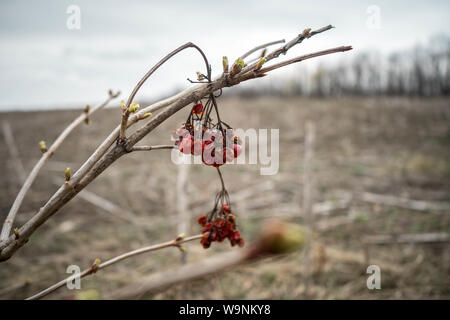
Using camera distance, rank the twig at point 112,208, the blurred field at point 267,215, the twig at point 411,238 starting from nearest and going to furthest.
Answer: the blurred field at point 267,215, the twig at point 411,238, the twig at point 112,208

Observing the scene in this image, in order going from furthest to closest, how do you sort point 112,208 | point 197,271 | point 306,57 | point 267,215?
1. point 112,208
2. point 267,215
3. point 306,57
4. point 197,271

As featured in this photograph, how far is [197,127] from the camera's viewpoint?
1101 millimetres

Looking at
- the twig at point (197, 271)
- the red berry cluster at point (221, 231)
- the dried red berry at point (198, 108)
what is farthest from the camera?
the red berry cluster at point (221, 231)

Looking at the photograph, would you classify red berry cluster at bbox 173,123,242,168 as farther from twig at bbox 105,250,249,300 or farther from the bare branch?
twig at bbox 105,250,249,300

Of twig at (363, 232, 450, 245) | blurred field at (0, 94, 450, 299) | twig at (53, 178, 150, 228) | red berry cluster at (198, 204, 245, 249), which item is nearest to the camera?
red berry cluster at (198, 204, 245, 249)

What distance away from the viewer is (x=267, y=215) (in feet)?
22.2

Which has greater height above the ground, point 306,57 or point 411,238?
point 306,57

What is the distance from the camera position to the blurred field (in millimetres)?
4262

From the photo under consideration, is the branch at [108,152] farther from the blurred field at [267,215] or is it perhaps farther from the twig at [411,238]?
the twig at [411,238]

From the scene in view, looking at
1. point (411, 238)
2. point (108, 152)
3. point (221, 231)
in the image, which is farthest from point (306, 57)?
point (411, 238)

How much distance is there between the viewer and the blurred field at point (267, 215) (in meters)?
4.26

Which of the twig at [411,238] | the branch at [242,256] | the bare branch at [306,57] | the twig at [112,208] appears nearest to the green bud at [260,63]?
the bare branch at [306,57]

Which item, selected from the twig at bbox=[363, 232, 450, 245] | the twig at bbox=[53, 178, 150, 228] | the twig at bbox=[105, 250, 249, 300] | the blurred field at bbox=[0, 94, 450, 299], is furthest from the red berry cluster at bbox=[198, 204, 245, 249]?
the twig at bbox=[53, 178, 150, 228]

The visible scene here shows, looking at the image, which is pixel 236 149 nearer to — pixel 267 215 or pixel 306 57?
pixel 306 57
